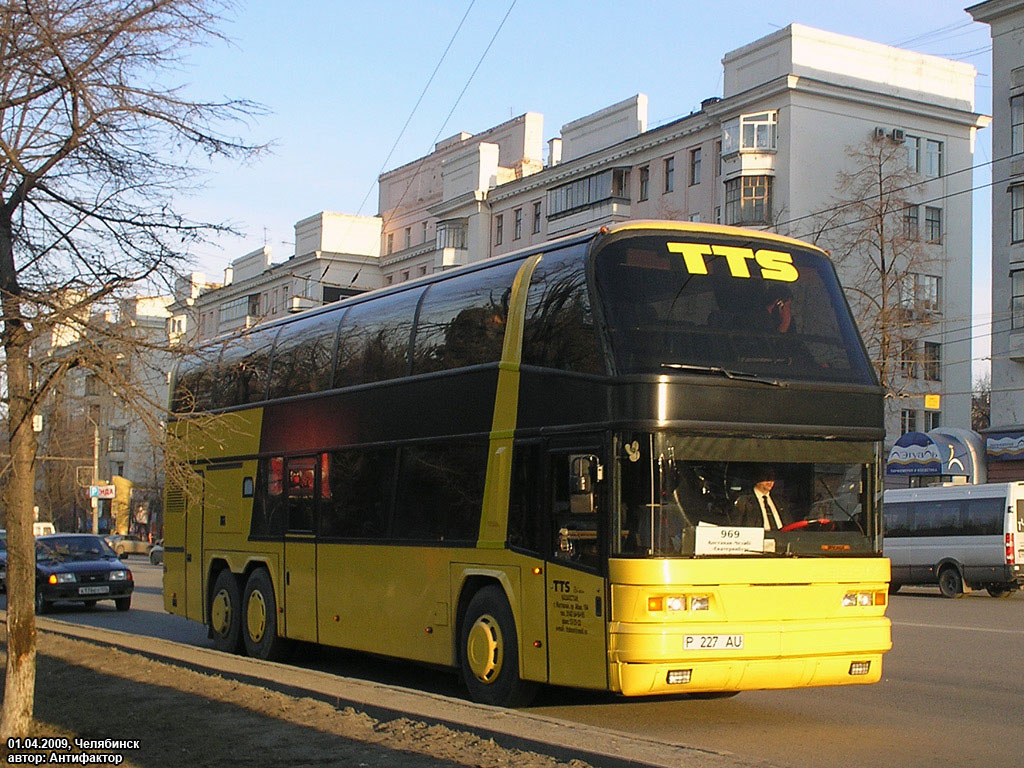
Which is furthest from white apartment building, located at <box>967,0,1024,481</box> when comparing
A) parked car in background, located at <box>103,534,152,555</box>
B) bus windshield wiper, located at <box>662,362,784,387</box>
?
parked car in background, located at <box>103,534,152,555</box>

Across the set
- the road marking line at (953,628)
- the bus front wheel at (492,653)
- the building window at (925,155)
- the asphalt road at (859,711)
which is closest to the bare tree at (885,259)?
the building window at (925,155)

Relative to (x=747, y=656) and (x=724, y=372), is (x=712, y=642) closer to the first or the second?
(x=747, y=656)

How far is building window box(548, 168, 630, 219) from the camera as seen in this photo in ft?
194

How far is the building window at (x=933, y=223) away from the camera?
5393 cm

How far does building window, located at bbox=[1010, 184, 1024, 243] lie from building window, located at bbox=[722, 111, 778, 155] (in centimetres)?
1176

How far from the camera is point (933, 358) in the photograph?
177 feet

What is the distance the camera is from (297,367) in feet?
51.9

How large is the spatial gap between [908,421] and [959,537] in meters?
24.2

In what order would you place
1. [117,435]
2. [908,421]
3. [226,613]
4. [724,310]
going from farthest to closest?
[908,421] → [226,613] → [117,435] → [724,310]

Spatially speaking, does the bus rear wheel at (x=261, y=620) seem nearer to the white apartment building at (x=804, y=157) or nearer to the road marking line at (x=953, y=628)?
the road marking line at (x=953, y=628)

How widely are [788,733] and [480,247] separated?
6063 centimetres

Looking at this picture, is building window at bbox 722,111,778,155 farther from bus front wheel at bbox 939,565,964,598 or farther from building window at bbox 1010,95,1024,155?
bus front wheel at bbox 939,565,964,598

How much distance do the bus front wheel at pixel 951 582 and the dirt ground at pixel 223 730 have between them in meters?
22.5

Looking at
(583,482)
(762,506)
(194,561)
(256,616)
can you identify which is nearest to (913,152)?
(194,561)
